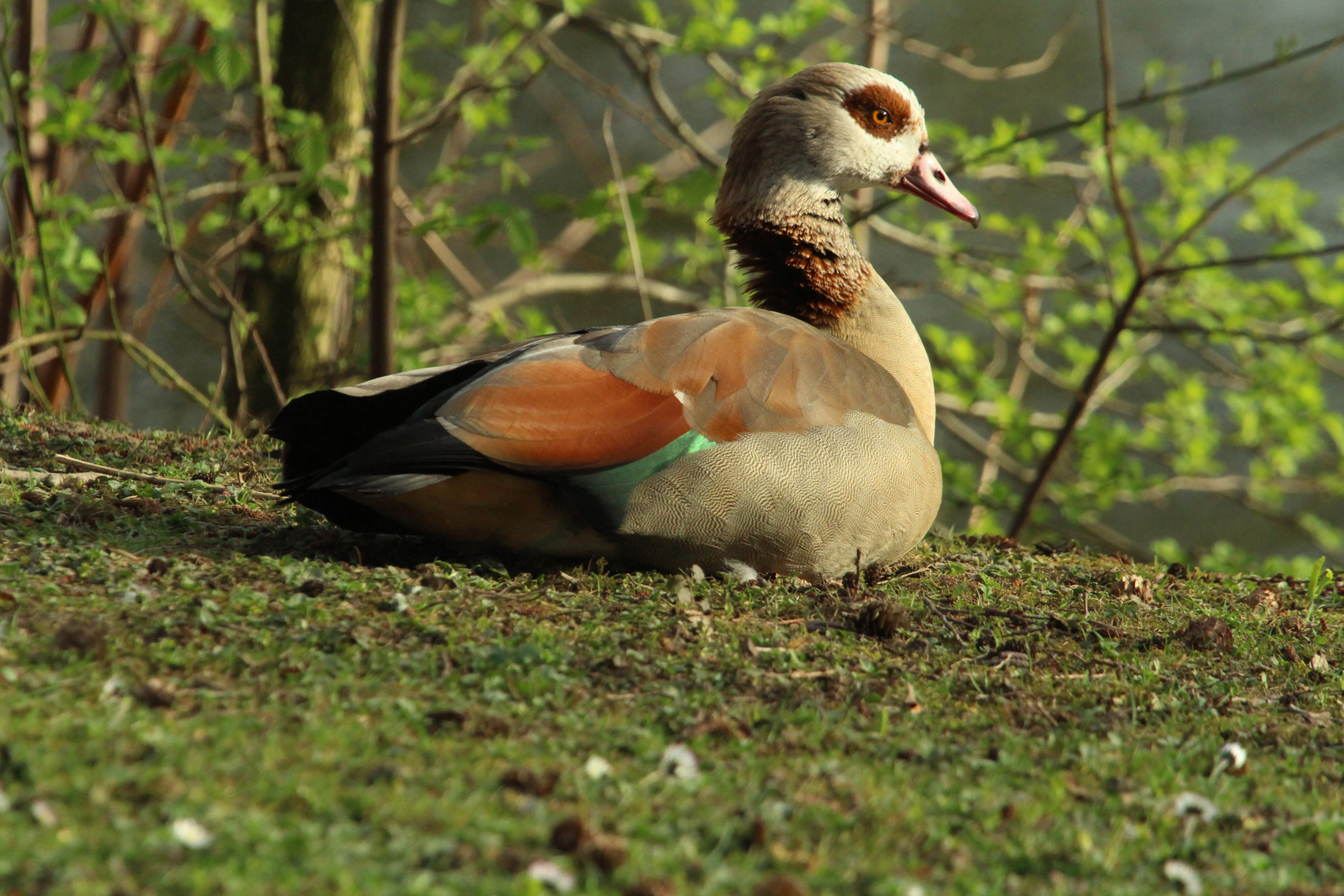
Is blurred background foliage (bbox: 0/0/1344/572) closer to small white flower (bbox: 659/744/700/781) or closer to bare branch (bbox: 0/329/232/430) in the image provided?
bare branch (bbox: 0/329/232/430)

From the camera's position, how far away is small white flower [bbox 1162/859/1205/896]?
2.32 metres

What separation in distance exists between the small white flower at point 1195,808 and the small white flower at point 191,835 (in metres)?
1.90

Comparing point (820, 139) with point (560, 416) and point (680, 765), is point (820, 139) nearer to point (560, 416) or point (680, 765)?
point (560, 416)

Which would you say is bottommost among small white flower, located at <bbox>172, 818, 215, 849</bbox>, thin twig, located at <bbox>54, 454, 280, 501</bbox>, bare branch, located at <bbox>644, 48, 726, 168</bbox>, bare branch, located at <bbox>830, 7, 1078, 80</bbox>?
thin twig, located at <bbox>54, 454, 280, 501</bbox>

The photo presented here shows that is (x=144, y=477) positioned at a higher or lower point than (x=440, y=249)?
lower

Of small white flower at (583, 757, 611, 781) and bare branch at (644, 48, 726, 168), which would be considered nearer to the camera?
small white flower at (583, 757, 611, 781)

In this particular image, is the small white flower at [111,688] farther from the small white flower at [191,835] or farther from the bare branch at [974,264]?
the bare branch at [974,264]

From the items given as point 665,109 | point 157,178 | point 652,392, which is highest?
point 665,109

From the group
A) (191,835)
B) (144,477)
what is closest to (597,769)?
(191,835)

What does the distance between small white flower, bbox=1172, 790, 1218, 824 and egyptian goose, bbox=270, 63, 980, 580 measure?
64.3 inches

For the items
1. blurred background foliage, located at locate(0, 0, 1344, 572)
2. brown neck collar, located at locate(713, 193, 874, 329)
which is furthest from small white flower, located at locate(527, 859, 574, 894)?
blurred background foliage, located at locate(0, 0, 1344, 572)

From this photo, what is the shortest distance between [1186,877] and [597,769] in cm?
113

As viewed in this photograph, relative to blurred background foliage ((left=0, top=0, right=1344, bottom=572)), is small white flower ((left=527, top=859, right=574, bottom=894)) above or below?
below

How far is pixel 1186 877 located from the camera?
235 cm
